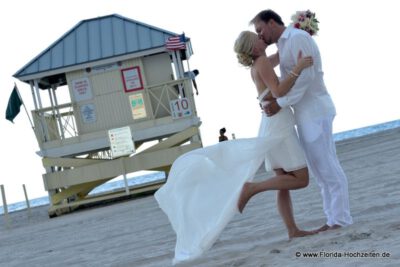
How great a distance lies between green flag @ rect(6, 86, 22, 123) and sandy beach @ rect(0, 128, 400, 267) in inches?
382

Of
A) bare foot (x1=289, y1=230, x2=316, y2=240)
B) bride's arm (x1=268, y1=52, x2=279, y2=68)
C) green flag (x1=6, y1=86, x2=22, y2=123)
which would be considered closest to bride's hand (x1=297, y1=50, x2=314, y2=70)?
bride's arm (x1=268, y1=52, x2=279, y2=68)

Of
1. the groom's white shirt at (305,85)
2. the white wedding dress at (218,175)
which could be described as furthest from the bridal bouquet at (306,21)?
the white wedding dress at (218,175)

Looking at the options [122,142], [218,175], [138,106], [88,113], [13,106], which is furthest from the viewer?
[13,106]

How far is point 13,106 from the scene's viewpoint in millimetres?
21766

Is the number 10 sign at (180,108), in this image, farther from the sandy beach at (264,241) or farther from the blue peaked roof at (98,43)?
the sandy beach at (264,241)

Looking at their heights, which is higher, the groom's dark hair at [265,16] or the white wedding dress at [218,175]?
the groom's dark hair at [265,16]

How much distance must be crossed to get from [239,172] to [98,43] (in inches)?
639

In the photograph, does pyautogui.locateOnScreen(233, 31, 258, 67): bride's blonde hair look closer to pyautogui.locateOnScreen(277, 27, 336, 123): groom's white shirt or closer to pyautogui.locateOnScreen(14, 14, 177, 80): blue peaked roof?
pyautogui.locateOnScreen(277, 27, 336, 123): groom's white shirt

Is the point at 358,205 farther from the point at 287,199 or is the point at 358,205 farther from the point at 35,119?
the point at 35,119

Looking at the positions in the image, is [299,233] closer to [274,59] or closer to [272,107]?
[272,107]

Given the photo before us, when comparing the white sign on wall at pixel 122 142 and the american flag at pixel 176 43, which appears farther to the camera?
the american flag at pixel 176 43

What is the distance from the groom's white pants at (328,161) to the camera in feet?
19.7

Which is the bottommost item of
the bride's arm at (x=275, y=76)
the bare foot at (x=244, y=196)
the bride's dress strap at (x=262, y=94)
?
the bare foot at (x=244, y=196)

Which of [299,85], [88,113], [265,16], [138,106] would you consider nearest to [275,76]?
[299,85]
